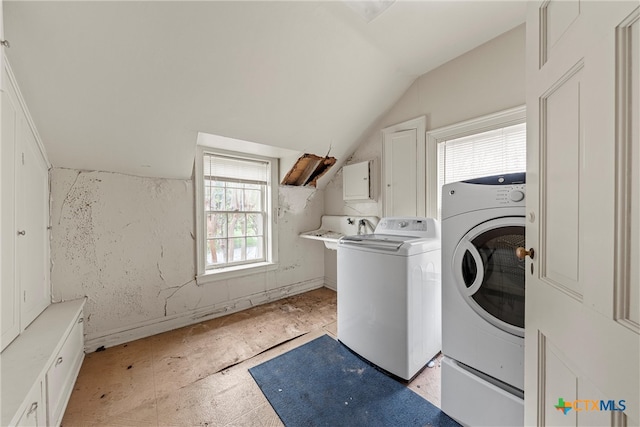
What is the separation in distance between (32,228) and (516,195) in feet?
9.65

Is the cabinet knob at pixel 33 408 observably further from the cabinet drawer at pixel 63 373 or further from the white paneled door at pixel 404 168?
the white paneled door at pixel 404 168

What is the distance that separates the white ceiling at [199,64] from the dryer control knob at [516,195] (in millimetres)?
1393

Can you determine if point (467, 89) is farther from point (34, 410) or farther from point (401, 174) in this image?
point (34, 410)

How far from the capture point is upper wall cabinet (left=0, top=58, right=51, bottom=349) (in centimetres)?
124

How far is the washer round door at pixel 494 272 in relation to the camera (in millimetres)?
1188

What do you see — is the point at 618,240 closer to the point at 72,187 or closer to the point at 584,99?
the point at 584,99

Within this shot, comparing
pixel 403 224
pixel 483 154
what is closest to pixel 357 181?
pixel 403 224

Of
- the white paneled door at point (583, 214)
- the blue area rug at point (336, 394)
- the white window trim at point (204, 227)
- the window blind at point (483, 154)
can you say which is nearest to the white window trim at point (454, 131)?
the window blind at point (483, 154)

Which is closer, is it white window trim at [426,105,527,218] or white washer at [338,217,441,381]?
white washer at [338,217,441,381]

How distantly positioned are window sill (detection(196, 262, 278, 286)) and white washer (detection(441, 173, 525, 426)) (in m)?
2.19

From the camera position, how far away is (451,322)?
140cm

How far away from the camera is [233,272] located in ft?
9.10

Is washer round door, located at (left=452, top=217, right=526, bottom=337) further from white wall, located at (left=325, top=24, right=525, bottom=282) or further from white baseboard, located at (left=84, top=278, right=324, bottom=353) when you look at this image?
white baseboard, located at (left=84, top=278, right=324, bottom=353)

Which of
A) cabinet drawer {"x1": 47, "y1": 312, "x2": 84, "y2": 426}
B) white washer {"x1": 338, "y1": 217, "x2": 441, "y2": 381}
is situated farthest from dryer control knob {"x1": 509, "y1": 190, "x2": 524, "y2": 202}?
cabinet drawer {"x1": 47, "y1": 312, "x2": 84, "y2": 426}
